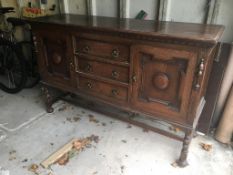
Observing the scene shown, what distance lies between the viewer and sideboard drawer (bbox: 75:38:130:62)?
162 cm

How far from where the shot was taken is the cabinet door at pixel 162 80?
1.43m

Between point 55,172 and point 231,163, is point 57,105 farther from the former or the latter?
point 231,163

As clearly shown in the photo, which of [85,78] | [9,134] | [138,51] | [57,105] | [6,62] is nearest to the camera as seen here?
[138,51]

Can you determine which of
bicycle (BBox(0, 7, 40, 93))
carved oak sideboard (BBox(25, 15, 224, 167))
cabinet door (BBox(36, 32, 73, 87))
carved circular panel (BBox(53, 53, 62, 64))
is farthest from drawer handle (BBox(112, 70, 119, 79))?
bicycle (BBox(0, 7, 40, 93))

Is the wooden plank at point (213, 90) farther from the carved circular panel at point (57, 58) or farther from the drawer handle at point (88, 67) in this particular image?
the carved circular panel at point (57, 58)

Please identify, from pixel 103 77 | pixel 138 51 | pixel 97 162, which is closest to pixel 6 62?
pixel 103 77

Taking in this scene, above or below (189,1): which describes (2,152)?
below

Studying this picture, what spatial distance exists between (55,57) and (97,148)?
917 millimetres

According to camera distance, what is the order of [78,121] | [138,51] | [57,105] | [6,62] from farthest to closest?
[6,62], [57,105], [78,121], [138,51]

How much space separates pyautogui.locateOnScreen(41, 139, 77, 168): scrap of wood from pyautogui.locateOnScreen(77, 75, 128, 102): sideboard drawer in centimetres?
52

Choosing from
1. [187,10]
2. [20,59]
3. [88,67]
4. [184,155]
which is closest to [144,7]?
[187,10]

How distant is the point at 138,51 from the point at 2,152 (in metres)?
1.49

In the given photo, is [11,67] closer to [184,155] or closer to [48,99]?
[48,99]

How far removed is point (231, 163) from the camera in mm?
1803
